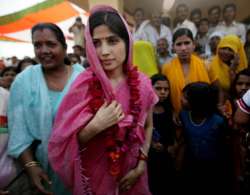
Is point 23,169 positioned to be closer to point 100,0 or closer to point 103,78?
point 103,78

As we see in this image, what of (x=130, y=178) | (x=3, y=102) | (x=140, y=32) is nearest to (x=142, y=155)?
(x=130, y=178)

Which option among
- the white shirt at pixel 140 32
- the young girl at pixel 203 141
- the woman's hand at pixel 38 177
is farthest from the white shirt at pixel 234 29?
the woman's hand at pixel 38 177

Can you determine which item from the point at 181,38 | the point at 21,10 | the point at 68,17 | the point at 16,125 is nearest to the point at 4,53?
the point at 68,17

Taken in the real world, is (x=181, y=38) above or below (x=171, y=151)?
above

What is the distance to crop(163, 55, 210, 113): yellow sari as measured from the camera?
10.7 ft

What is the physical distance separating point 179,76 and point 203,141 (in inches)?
32.3

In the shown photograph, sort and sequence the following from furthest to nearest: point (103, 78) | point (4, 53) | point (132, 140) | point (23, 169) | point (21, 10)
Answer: point (4, 53) < point (21, 10) < point (23, 169) < point (132, 140) < point (103, 78)

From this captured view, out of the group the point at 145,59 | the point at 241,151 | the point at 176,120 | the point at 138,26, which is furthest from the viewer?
the point at 138,26

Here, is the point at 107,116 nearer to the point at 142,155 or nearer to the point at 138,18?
the point at 142,155

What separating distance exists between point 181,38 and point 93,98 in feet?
6.36

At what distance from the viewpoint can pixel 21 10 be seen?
8.05 meters

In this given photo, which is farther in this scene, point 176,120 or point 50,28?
point 176,120

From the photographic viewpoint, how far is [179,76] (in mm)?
3326

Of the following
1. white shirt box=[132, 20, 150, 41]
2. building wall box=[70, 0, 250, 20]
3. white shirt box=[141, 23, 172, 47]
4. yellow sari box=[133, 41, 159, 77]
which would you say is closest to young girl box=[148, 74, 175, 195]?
yellow sari box=[133, 41, 159, 77]
